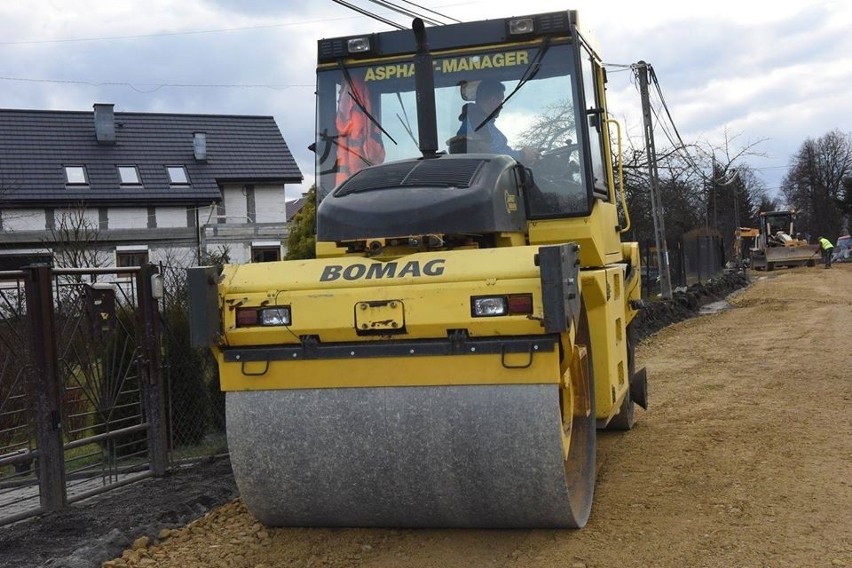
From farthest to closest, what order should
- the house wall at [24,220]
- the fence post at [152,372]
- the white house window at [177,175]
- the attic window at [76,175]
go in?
the white house window at [177,175] → the attic window at [76,175] → the house wall at [24,220] → the fence post at [152,372]

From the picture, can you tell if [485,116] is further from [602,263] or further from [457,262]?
[457,262]

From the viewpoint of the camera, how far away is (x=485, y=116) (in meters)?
6.01

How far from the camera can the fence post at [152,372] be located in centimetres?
713

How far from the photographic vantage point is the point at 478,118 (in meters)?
6.02

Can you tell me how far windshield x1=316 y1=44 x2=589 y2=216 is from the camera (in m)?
5.91

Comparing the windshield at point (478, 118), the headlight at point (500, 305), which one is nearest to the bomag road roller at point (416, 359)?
the headlight at point (500, 305)

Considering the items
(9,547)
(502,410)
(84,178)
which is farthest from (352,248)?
(84,178)

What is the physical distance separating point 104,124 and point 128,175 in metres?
2.38

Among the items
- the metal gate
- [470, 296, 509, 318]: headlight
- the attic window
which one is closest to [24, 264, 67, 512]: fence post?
the metal gate

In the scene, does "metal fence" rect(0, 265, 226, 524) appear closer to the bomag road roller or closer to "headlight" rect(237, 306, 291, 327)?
the bomag road roller

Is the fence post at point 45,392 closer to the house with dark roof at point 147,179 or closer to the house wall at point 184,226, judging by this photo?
the house with dark roof at point 147,179

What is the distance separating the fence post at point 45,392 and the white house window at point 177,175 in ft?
116

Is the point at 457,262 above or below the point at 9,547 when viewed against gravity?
above

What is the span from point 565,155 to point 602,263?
71 centimetres
